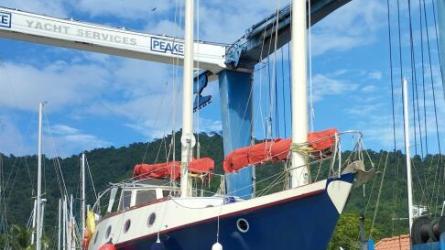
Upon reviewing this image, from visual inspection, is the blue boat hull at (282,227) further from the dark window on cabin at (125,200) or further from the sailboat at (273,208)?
the dark window on cabin at (125,200)

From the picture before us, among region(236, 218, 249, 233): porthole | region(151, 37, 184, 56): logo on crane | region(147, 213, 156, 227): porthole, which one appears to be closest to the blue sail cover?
region(151, 37, 184, 56): logo on crane

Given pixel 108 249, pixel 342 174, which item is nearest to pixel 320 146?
pixel 342 174

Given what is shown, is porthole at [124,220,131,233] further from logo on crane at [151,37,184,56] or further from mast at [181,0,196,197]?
logo on crane at [151,37,184,56]

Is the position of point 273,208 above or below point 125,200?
below

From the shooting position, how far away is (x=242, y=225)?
1495cm

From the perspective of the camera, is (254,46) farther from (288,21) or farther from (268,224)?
(268,224)

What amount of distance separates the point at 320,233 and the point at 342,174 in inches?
48.7

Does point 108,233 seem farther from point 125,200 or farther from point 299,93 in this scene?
Result: point 299,93

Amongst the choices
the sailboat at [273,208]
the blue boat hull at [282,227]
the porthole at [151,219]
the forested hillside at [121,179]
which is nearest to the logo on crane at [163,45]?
the forested hillside at [121,179]

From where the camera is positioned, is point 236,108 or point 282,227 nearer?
point 282,227

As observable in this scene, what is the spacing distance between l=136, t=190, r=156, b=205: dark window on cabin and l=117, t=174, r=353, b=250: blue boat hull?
4100 mm

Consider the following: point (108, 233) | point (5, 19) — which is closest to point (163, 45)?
point (5, 19)

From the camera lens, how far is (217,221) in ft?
49.5

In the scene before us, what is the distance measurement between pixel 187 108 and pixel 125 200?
10.1ft
